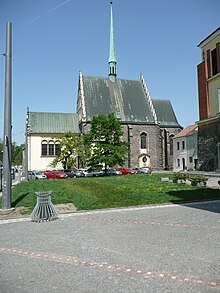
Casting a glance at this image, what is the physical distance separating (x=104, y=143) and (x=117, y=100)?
24.5 m

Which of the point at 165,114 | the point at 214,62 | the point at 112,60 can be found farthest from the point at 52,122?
the point at 214,62

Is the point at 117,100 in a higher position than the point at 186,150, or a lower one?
higher

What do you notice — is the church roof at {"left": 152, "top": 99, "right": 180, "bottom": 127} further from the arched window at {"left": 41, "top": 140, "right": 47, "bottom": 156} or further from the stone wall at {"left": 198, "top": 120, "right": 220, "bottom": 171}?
the stone wall at {"left": 198, "top": 120, "right": 220, "bottom": 171}

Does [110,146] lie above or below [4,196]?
above

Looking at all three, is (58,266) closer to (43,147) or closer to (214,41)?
(214,41)

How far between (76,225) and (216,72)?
28.7 metres

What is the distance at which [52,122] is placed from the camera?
2253 inches

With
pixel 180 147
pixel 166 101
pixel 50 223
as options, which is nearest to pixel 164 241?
pixel 50 223

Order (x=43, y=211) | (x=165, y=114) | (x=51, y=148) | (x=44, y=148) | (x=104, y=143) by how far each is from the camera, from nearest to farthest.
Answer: (x=43, y=211) < (x=104, y=143) < (x=44, y=148) < (x=51, y=148) < (x=165, y=114)

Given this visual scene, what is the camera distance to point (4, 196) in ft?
35.0

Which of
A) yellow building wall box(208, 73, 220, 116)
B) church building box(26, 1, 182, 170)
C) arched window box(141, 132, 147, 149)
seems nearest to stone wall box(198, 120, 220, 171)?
yellow building wall box(208, 73, 220, 116)

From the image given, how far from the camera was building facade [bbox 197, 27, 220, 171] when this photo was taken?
30344mm

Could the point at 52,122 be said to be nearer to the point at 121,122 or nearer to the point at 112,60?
the point at 121,122

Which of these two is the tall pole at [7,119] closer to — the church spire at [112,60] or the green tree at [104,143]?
the green tree at [104,143]
